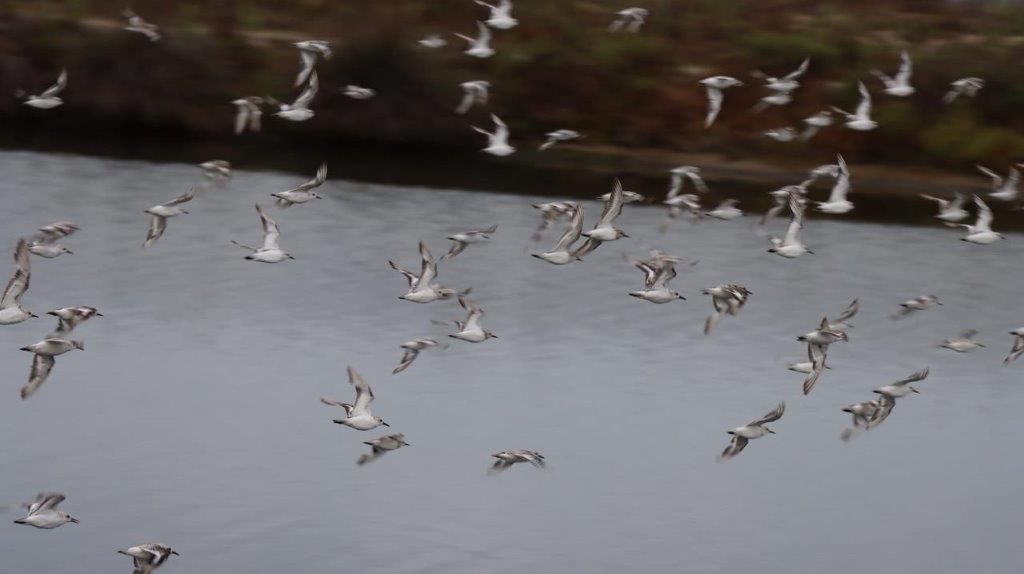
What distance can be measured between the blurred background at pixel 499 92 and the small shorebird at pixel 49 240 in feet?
63.8

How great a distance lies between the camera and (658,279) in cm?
2541

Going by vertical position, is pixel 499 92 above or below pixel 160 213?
below

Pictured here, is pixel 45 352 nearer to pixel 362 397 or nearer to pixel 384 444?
pixel 362 397

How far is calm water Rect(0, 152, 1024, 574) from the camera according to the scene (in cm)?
2475

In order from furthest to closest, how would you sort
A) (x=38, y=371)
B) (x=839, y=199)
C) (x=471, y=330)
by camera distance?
(x=839, y=199) → (x=471, y=330) → (x=38, y=371)

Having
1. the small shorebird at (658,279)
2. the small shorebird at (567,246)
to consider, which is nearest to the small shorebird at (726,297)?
the small shorebird at (658,279)

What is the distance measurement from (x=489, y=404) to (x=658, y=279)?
Result: 17.9 ft

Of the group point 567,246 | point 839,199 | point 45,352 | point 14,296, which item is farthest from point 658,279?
point 14,296

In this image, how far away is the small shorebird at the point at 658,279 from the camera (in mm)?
24891

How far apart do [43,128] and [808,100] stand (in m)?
20.2

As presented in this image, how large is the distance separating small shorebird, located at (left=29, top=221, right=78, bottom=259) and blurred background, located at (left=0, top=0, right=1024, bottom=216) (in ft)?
63.8

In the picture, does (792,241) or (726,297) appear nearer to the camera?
(792,241)

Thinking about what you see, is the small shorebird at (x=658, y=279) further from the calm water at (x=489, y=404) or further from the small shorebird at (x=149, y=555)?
the small shorebird at (x=149, y=555)

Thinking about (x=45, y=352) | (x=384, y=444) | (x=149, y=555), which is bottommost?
(x=384, y=444)
